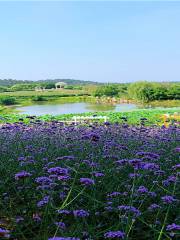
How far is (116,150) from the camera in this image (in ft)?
19.7

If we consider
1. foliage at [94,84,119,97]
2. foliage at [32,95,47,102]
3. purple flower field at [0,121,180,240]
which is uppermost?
purple flower field at [0,121,180,240]

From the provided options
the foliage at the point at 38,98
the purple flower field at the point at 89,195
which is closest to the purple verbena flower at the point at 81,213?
the purple flower field at the point at 89,195

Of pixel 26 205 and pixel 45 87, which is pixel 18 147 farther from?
pixel 45 87

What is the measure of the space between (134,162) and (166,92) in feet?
340

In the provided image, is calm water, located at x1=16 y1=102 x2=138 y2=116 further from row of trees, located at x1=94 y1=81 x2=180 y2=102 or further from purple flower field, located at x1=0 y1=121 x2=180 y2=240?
purple flower field, located at x1=0 y1=121 x2=180 y2=240

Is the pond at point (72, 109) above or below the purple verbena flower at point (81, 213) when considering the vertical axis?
below

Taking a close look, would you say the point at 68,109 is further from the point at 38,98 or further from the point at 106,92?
the point at 106,92

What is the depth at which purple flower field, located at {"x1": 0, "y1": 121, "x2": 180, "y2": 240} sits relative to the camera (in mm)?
2908

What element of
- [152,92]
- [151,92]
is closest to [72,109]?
[151,92]

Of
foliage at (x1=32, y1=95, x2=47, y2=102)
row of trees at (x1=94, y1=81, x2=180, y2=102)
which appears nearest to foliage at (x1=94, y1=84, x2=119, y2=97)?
row of trees at (x1=94, y1=81, x2=180, y2=102)

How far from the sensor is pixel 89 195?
150 inches

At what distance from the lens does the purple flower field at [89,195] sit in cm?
291

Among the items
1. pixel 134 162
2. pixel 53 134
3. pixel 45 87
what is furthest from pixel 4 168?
pixel 45 87

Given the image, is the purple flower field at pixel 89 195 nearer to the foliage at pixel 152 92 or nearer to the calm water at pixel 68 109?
the calm water at pixel 68 109
